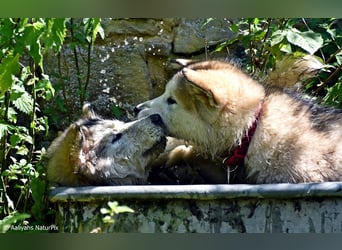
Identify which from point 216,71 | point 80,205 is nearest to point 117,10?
point 216,71

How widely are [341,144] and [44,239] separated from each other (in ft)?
4.10

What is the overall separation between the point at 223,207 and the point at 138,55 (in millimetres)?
2434

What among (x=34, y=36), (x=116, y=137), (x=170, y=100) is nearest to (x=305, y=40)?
(x=170, y=100)

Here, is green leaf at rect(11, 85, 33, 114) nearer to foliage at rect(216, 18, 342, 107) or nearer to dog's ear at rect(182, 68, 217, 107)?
dog's ear at rect(182, 68, 217, 107)

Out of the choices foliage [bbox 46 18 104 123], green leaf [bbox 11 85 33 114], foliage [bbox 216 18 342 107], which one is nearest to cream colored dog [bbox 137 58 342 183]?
foliage [bbox 216 18 342 107]

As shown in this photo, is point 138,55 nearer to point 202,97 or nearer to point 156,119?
point 156,119

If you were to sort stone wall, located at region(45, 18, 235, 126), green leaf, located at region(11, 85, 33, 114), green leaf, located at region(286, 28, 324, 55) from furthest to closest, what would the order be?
stone wall, located at region(45, 18, 235, 126) → green leaf, located at region(11, 85, 33, 114) → green leaf, located at region(286, 28, 324, 55)

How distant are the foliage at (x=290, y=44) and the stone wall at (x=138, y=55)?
466 mm

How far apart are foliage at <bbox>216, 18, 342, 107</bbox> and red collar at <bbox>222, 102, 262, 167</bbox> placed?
468 millimetres

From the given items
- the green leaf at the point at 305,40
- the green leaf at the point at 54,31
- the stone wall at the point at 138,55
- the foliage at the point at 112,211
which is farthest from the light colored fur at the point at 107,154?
the stone wall at the point at 138,55

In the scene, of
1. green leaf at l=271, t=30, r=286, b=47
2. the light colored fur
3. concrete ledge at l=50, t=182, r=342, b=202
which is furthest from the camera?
green leaf at l=271, t=30, r=286, b=47

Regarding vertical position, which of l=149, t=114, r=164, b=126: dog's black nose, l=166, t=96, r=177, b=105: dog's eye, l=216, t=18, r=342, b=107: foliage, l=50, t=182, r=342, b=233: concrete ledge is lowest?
l=50, t=182, r=342, b=233: concrete ledge

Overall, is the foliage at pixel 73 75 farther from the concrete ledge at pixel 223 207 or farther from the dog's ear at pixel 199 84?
the concrete ledge at pixel 223 207

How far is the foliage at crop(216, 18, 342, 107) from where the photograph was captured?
3.39 metres
